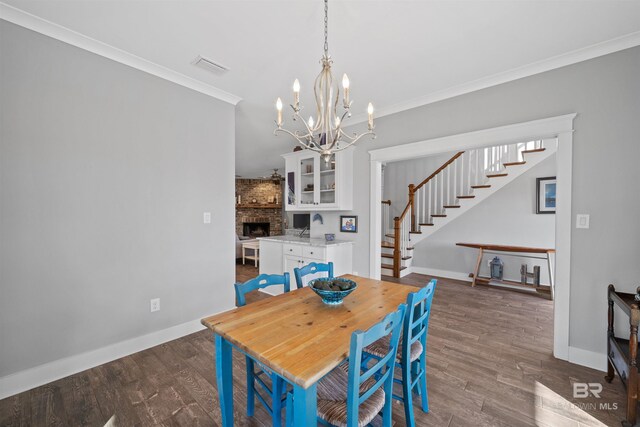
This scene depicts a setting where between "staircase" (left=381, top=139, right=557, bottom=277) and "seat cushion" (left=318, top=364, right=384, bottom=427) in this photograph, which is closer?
"seat cushion" (left=318, top=364, right=384, bottom=427)

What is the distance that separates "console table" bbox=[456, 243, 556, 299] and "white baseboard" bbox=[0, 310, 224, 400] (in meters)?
4.48

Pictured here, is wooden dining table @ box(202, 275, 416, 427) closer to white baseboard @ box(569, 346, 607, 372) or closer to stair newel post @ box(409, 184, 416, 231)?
white baseboard @ box(569, 346, 607, 372)

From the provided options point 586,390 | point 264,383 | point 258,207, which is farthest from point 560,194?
point 258,207

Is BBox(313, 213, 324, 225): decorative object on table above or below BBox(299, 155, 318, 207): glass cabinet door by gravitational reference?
below

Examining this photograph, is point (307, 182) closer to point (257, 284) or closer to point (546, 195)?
point (257, 284)

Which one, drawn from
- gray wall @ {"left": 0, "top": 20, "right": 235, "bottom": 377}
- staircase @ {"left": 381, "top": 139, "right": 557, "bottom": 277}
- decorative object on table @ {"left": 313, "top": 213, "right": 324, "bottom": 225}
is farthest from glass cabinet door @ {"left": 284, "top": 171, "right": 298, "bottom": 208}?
staircase @ {"left": 381, "top": 139, "right": 557, "bottom": 277}

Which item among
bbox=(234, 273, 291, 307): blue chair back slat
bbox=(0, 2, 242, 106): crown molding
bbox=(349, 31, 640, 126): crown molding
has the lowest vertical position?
bbox=(234, 273, 291, 307): blue chair back slat

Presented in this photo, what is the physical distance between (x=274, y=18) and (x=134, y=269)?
2345 millimetres

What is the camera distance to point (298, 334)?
128 cm

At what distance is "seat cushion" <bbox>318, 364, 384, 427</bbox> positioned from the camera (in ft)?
Answer: 3.69

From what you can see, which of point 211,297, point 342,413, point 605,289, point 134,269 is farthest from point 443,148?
point 134,269

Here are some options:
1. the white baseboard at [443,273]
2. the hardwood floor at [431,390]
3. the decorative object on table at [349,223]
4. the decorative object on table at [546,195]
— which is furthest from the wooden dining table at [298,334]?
the decorative object on table at [546,195]

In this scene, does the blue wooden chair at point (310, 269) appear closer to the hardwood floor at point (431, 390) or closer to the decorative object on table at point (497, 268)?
the hardwood floor at point (431, 390)

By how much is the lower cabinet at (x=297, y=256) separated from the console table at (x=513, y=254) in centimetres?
240
